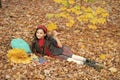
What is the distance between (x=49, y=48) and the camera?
806 cm

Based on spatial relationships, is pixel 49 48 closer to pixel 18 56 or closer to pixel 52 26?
pixel 18 56

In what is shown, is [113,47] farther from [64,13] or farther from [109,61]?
[64,13]

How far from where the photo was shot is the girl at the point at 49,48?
7.82 m

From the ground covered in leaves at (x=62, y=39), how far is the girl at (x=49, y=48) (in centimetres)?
21

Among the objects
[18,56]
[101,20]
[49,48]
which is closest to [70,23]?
[101,20]

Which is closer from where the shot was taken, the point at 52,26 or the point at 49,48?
the point at 49,48

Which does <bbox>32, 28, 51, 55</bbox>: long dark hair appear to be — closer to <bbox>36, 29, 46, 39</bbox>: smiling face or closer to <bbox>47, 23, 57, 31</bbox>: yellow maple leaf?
<bbox>36, 29, 46, 39</bbox>: smiling face

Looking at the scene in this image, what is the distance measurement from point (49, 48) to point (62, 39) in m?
1.30

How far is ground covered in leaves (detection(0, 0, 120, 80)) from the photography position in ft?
23.5

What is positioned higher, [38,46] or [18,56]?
[38,46]

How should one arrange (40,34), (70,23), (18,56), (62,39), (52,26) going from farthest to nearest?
(70,23) < (52,26) < (62,39) < (40,34) < (18,56)

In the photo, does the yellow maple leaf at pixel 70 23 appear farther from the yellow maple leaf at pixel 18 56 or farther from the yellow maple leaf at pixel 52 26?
the yellow maple leaf at pixel 18 56

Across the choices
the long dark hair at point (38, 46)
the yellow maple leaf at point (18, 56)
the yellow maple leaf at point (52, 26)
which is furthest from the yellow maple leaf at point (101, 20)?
the yellow maple leaf at point (18, 56)

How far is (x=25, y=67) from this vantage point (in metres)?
7.25
